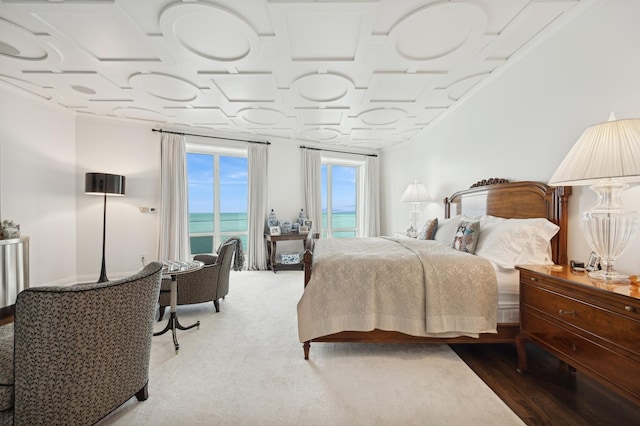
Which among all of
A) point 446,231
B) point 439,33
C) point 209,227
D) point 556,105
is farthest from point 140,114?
point 556,105

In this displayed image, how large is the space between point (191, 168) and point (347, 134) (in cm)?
340

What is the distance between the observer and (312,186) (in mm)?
5730

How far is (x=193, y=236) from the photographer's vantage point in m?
5.14

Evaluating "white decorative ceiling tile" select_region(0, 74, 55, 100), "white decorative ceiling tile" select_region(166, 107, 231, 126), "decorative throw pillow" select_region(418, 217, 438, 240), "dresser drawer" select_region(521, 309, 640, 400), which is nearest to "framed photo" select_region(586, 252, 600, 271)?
"dresser drawer" select_region(521, 309, 640, 400)

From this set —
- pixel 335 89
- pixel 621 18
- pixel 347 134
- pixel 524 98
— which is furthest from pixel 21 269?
pixel 621 18

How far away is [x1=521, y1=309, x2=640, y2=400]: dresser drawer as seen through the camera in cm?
121

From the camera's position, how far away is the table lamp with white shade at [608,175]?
136 cm

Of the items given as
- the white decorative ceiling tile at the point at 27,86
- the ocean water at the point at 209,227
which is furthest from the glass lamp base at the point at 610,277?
the white decorative ceiling tile at the point at 27,86

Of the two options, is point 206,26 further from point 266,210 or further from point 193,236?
point 193,236

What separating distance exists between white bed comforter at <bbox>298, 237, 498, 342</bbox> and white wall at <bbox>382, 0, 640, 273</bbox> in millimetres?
973

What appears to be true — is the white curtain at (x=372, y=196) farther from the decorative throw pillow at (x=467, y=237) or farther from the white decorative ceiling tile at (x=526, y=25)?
the white decorative ceiling tile at (x=526, y=25)

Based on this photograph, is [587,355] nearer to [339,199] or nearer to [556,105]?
[556,105]

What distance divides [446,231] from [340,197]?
11.5ft

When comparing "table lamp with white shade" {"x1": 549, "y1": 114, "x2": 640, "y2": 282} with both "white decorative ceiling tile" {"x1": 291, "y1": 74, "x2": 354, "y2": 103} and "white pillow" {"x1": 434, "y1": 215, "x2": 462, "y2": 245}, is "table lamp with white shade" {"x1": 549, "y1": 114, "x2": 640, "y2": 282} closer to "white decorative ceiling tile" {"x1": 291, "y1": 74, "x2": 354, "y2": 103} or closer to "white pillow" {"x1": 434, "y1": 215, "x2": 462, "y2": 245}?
"white pillow" {"x1": 434, "y1": 215, "x2": 462, "y2": 245}
